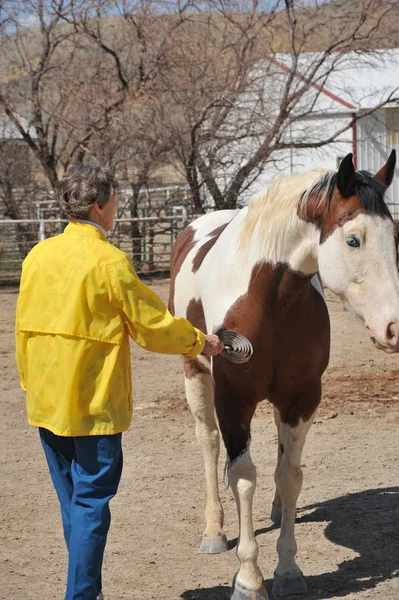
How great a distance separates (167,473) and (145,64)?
38.9 feet

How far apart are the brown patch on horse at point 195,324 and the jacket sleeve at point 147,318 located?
4.27 feet

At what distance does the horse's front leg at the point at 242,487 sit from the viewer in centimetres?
339

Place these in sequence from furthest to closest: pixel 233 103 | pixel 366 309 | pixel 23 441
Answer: pixel 233 103, pixel 23 441, pixel 366 309

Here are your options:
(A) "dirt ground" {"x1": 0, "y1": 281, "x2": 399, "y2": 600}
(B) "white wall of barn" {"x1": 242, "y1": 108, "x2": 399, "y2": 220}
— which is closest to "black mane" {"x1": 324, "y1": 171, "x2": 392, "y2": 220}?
(A) "dirt ground" {"x1": 0, "y1": 281, "x2": 399, "y2": 600}

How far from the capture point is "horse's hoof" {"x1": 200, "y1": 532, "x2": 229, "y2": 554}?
13.4 feet

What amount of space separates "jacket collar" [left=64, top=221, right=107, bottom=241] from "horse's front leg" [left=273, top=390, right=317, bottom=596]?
54.6 inches

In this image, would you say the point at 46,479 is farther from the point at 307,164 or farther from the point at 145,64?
the point at 307,164

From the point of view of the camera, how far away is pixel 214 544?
4.09 m

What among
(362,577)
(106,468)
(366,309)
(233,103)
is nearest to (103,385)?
(106,468)

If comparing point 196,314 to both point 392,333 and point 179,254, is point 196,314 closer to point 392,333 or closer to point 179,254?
point 179,254

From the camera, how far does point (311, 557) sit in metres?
3.94

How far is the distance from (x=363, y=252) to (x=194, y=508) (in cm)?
215

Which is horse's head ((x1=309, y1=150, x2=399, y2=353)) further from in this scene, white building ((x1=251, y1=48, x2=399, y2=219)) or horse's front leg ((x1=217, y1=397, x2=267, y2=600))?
white building ((x1=251, y1=48, x2=399, y2=219))

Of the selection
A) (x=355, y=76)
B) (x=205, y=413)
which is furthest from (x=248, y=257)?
(x=355, y=76)
